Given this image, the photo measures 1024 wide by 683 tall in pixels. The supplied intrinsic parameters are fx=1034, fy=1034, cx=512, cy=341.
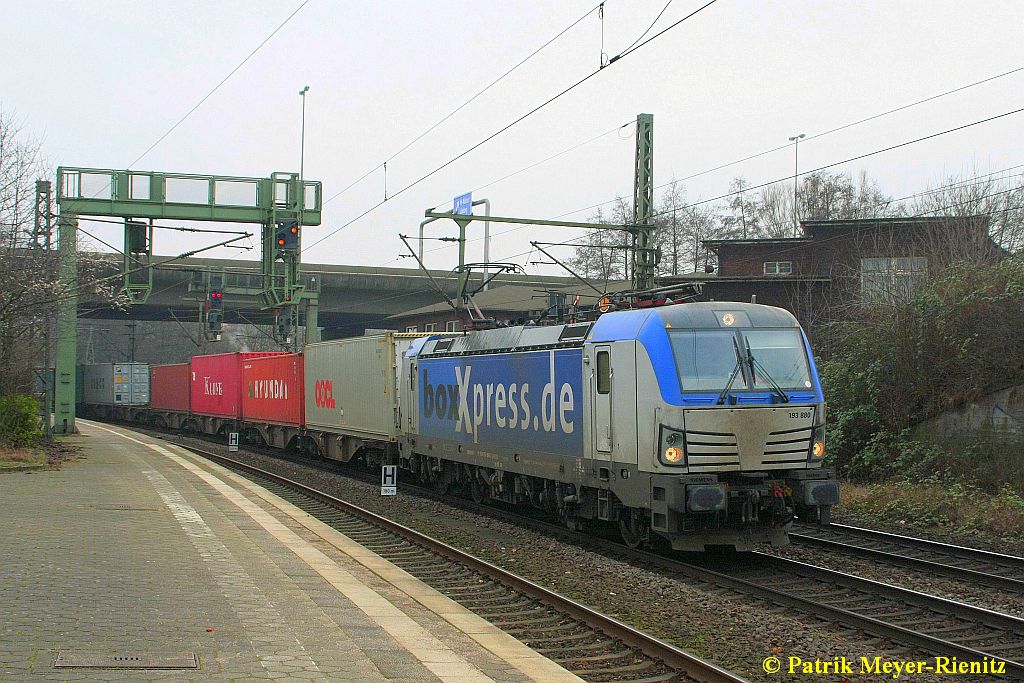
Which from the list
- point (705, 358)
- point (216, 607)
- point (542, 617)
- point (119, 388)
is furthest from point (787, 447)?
point (119, 388)

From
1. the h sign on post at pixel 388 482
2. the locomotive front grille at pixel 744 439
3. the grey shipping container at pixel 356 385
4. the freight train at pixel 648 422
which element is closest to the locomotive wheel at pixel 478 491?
the freight train at pixel 648 422

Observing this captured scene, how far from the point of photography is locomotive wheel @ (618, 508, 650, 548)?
1285 centimetres

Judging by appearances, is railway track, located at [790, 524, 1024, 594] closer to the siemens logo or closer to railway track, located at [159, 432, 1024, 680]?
railway track, located at [159, 432, 1024, 680]

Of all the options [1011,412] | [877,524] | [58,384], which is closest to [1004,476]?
[1011,412]

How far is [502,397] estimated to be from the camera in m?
16.3

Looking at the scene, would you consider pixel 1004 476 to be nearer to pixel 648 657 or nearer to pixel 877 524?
pixel 877 524

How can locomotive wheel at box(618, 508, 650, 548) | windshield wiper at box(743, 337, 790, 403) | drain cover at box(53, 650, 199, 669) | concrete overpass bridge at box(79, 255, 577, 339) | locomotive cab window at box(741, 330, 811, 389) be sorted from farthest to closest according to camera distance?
A: 1. concrete overpass bridge at box(79, 255, 577, 339)
2. locomotive wheel at box(618, 508, 650, 548)
3. locomotive cab window at box(741, 330, 811, 389)
4. windshield wiper at box(743, 337, 790, 403)
5. drain cover at box(53, 650, 199, 669)

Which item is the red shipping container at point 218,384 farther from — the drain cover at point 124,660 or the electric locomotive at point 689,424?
the drain cover at point 124,660

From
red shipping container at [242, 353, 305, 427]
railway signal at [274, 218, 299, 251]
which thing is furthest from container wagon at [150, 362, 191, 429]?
railway signal at [274, 218, 299, 251]

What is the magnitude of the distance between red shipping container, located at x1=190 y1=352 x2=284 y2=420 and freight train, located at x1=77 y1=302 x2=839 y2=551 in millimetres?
19163

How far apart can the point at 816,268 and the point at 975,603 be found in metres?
29.6

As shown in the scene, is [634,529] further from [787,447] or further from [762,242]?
[762,242]

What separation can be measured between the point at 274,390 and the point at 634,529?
21484mm

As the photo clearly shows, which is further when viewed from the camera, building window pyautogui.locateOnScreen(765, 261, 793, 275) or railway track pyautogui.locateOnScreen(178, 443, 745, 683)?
building window pyautogui.locateOnScreen(765, 261, 793, 275)
